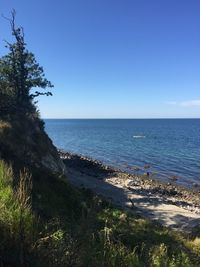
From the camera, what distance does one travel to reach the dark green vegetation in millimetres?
5371

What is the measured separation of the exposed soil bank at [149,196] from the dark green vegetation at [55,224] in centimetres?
417

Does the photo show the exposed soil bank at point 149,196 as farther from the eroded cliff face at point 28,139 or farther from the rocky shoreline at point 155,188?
the eroded cliff face at point 28,139

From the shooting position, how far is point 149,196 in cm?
2895

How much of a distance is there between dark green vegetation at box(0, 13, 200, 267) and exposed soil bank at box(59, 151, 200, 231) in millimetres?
4171

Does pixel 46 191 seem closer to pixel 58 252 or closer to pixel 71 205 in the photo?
pixel 71 205

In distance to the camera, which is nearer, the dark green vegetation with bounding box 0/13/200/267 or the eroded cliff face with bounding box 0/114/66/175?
the dark green vegetation with bounding box 0/13/200/267

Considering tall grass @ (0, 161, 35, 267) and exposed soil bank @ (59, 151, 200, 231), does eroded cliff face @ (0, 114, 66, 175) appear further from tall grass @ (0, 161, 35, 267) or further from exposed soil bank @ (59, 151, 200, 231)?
tall grass @ (0, 161, 35, 267)

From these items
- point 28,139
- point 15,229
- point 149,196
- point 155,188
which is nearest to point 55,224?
point 15,229

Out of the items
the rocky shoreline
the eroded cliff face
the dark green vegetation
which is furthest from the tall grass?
the rocky shoreline

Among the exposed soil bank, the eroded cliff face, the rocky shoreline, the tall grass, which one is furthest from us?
the rocky shoreline

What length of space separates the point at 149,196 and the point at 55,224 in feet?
70.6

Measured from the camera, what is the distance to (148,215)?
68.1 feet

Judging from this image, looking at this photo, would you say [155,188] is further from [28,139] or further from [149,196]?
[28,139]

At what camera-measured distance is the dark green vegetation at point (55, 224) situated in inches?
211
